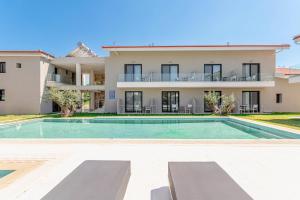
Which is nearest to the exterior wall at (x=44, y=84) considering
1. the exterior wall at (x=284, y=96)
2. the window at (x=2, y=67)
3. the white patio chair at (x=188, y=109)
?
the window at (x=2, y=67)

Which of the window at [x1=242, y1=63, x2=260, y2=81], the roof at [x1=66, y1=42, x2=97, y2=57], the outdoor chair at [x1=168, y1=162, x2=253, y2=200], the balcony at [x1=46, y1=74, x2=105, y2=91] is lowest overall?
the outdoor chair at [x1=168, y1=162, x2=253, y2=200]

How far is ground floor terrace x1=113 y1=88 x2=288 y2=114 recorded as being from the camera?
1820 centimetres

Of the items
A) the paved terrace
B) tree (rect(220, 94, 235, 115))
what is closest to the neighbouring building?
tree (rect(220, 94, 235, 115))

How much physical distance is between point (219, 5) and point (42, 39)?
88.3 ft

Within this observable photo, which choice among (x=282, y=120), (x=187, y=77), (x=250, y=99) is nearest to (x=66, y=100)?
(x=187, y=77)

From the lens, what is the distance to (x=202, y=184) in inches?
107

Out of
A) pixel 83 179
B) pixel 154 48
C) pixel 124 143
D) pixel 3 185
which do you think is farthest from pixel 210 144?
pixel 154 48

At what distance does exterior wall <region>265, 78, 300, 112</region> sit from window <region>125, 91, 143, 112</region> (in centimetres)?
1276

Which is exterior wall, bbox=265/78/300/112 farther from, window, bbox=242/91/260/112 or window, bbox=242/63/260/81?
window, bbox=242/63/260/81

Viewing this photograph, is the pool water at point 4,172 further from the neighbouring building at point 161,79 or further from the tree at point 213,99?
the tree at point 213,99

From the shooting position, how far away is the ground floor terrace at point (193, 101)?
18.2 m

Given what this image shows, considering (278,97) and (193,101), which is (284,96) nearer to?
(278,97)

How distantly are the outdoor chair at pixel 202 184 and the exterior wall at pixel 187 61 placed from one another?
15.3 meters

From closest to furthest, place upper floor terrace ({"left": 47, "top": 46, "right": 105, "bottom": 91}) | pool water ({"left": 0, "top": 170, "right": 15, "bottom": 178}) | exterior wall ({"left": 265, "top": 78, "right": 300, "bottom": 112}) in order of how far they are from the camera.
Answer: pool water ({"left": 0, "top": 170, "right": 15, "bottom": 178}) → exterior wall ({"left": 265, "top": 78, "right": 300, "bottom": 112}) → upper floor terrace ({"left": 47, "top": 46, "right": 105, "bottom": 91})
